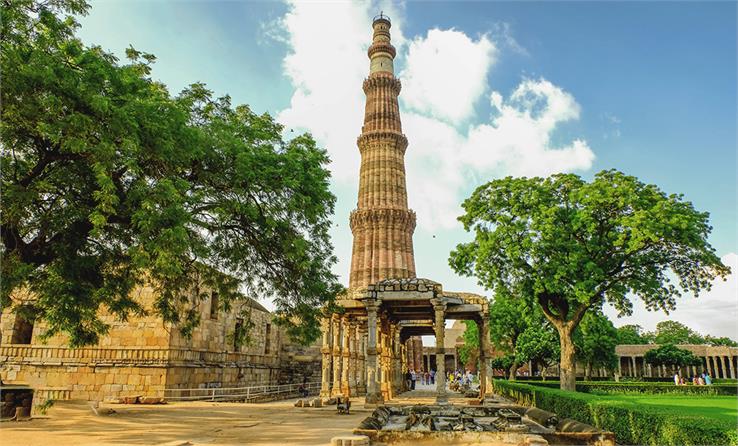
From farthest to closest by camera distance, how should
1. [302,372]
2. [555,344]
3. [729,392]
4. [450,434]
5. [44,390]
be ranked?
[555,344] → [302,372] → [729,392] → [44,390] → [450,434]

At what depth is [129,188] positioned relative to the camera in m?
10.2

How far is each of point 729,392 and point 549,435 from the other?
2736 cm

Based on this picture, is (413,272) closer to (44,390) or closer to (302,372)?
(302,372)

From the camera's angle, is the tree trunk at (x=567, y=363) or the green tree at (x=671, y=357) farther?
the green tree at (x=671, y=357)

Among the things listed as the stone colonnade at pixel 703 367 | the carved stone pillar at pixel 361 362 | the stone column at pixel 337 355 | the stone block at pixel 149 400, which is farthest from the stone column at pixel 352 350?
the stone colonnade at pixel 703 367

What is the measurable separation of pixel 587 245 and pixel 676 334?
73436 mm

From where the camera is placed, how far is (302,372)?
32.8 m

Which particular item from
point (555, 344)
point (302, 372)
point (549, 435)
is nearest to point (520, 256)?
point (549, 435)

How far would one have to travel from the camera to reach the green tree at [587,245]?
62.0 feet

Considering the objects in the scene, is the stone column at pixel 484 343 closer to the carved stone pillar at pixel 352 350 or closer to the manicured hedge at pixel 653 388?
the carved stone pillar at pixel 352 350

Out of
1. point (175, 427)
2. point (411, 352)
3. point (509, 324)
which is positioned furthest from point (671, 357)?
point (175, 427)

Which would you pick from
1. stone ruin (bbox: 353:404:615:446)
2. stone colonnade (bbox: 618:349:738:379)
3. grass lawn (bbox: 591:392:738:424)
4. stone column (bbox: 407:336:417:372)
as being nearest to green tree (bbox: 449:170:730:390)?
grass lawn (bbox: 591:392:738:424)

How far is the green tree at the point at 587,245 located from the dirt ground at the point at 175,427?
10.1 metres

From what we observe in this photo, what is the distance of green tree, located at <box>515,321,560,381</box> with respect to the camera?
37.3 meters
